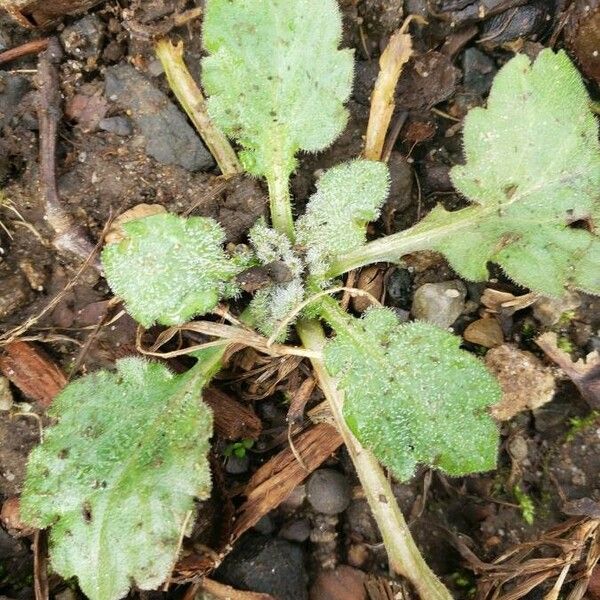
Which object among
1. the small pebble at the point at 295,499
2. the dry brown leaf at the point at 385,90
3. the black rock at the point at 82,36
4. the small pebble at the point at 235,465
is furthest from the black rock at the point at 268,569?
the black rock at the point at 82,36

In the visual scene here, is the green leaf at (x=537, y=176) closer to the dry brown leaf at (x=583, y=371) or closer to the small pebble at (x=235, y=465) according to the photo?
the dry brown leaf at (x=583, y=371)

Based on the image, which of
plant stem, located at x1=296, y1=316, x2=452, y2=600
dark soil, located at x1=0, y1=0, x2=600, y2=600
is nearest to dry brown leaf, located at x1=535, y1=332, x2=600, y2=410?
dark soil, located at x1=0, y1=0, x2=600, y2=600

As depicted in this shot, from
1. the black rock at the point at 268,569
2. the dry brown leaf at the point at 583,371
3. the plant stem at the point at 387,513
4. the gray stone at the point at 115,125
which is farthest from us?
the gray stone at the point at 115,125

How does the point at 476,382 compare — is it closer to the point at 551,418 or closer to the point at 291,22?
the point at 551,418

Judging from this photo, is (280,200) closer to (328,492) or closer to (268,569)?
(328,492)

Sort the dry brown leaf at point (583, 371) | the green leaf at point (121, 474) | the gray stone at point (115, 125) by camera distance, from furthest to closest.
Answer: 1. the gray stone at point (115, 125)
2. the dry brown leaf at point (583, 371)
3. the green leaf at point (121, 474)

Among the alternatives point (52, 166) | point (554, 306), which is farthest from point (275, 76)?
point (554, 306)

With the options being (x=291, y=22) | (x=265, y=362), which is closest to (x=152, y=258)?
(x=265, y=362)
